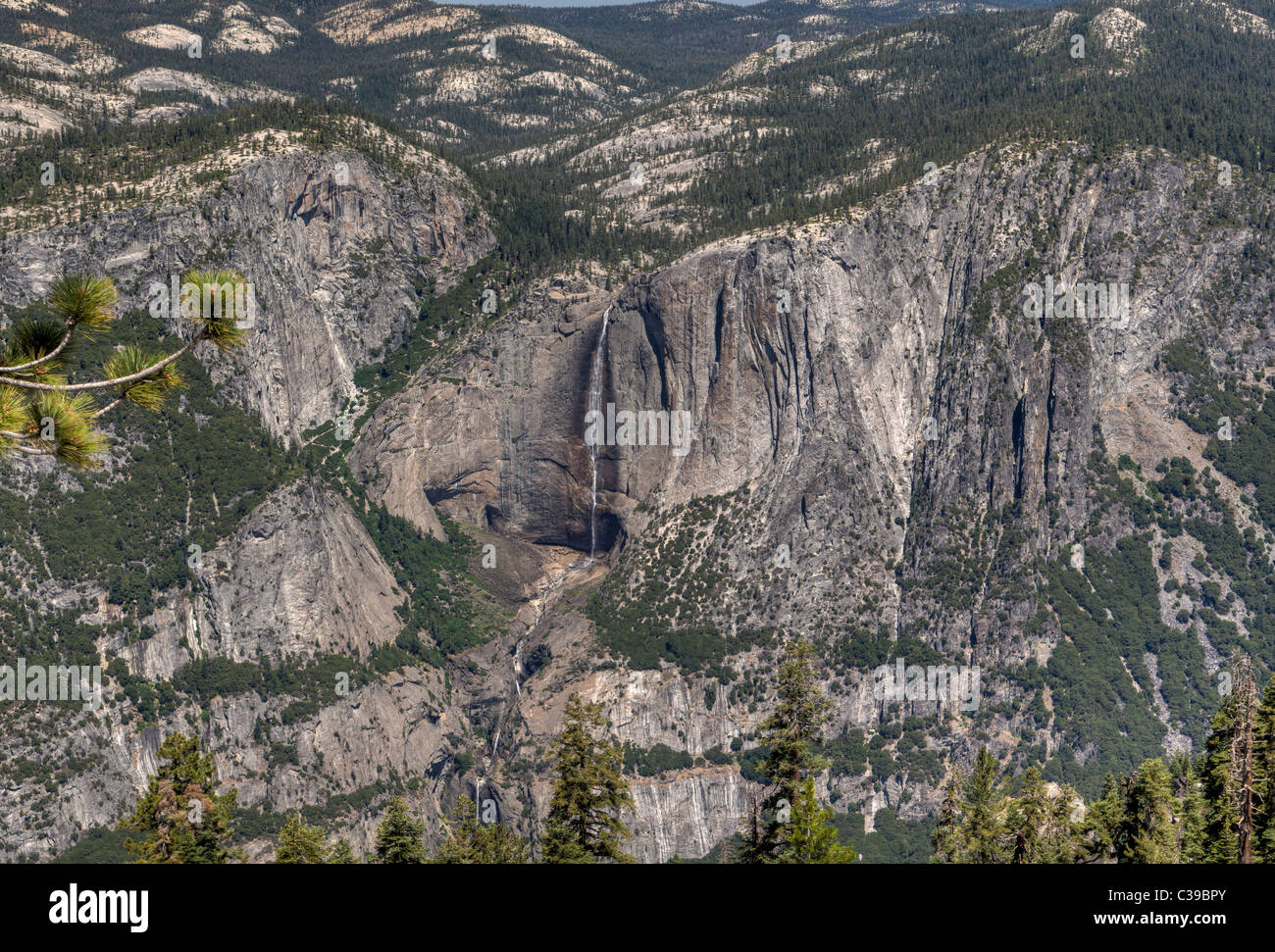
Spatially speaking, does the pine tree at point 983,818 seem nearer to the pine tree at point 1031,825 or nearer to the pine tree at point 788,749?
the pine tree at point 1031,825

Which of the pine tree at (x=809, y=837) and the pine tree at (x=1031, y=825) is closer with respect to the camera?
the pine tree at (x=809, y=837)

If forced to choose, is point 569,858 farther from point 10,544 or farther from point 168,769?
point 10,544

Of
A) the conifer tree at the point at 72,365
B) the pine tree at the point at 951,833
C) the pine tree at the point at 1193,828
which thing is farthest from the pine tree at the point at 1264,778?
the conifer tree at the point at 72,365

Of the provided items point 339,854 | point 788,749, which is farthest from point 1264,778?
point 339,854
